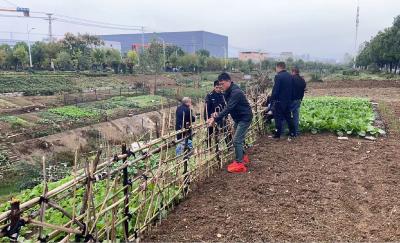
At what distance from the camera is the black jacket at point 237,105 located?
20.1 feet

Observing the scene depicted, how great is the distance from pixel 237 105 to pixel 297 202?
6.58ft

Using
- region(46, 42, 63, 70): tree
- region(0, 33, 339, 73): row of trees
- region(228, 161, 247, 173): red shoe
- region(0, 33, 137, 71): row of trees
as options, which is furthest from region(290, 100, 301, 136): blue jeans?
region(46, 42, 63, 70): tree

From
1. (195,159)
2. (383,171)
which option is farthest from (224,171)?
(383,171)

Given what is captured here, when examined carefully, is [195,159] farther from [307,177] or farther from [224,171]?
[307,177]

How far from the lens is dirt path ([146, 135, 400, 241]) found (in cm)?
426

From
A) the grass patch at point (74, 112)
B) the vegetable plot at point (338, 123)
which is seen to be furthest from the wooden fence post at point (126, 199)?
the grass patch at point (74, 112)

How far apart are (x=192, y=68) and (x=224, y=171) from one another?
52.4m

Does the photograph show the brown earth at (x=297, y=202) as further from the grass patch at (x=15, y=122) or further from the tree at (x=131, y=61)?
the tree at (x=131, y=61)

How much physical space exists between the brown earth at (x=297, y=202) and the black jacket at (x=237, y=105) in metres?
1.02

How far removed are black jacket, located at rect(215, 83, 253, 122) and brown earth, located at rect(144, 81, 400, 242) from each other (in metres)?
1.02

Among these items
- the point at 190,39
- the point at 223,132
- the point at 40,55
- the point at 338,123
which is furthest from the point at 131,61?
the point at 190,39

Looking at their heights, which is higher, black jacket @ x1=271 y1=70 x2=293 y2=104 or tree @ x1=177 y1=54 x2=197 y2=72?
tree @ x1=177 y1=54 x2=197 y2=72

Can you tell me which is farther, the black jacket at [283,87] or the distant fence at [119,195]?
the black jacket at [283,87]

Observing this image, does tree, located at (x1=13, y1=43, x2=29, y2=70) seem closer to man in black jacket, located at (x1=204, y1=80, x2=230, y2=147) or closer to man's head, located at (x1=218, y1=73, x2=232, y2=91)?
man in black jacket, located at (x1=204, y1=80, x2=230, y2=147)
